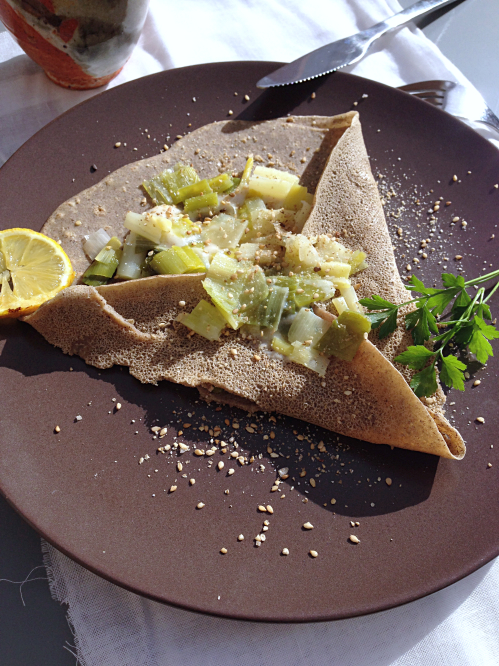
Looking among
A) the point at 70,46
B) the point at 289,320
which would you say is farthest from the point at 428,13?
the point at 289,320

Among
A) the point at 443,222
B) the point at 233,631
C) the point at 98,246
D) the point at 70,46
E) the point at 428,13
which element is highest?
the point at 428,13

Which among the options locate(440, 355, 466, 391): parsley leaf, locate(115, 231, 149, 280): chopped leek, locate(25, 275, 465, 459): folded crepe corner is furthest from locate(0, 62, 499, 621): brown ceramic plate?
locate(115, 231, 149, 280): chopped leek

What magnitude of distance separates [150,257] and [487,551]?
2.20 metres

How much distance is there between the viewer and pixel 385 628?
2416mm

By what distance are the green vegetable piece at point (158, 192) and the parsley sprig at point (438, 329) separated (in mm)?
1296

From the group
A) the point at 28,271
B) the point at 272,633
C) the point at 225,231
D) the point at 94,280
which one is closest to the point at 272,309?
the point at 225,231

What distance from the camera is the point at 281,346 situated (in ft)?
8.50

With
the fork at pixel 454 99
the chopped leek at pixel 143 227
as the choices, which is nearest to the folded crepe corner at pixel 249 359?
the chopped leek at pixel 143 227

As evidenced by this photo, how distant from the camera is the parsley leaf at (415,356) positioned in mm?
2492

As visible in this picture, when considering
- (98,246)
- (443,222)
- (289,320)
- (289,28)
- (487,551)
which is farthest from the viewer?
(289,28)

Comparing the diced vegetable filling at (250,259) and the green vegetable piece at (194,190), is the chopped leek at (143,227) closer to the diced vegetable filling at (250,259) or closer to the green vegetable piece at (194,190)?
the diced vegetable filling at (250,259)

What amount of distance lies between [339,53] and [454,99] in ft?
2.83

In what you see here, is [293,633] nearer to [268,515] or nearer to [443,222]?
[268,515]

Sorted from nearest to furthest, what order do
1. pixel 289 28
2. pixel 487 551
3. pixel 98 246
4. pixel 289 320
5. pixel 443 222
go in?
1. pixel 487 551
2. pixel 289 320
3. pixel 98 246
4. pixel 443 222
5. pixel 289 28
